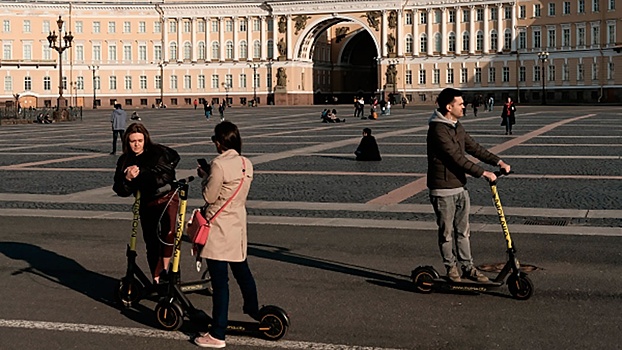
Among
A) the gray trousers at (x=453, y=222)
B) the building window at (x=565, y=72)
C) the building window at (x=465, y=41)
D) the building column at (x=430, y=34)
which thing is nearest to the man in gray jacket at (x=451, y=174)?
the gray trousers at (x=453, y=222)

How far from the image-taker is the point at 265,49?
114 meters

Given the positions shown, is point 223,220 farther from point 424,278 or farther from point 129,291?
point 424,278

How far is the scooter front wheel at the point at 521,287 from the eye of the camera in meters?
8.27

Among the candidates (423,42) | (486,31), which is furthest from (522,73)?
(423,42)

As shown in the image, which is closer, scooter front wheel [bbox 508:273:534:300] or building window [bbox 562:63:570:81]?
scooter front wheel [bbox 508:273:534:300]

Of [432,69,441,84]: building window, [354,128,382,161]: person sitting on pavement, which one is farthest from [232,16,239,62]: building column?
[354,128,382,161]: person sitting on pavement

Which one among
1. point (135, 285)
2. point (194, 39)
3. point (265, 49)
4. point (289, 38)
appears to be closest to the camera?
point (135, 285)

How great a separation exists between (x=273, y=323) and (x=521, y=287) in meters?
2.45

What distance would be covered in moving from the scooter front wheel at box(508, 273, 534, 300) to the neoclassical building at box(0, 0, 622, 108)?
94.2 m

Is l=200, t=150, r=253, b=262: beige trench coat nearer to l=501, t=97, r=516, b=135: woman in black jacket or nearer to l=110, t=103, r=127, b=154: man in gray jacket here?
l=110, t=103, r=127, b=154: man in gray jacket

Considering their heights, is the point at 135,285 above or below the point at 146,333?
above

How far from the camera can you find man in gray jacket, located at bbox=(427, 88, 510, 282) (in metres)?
8.38

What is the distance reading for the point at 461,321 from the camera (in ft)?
25.1

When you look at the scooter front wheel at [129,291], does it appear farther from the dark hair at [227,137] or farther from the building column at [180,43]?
the building column at [180,43]
